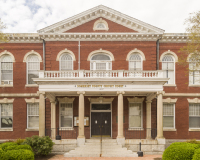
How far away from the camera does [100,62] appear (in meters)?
20.6

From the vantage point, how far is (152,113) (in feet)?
65.7

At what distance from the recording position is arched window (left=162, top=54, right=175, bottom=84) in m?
21.0

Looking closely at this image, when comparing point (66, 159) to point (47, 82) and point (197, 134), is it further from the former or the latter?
point (197, 134)

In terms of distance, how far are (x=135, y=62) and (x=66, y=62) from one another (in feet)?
20.6

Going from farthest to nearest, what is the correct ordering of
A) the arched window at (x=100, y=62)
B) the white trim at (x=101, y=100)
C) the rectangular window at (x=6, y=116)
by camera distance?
the rectangular window at (x=6, y=116) < the arched window at (x=100, y=62) < the white trim at (x=101, y=100)

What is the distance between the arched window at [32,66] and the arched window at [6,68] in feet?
5.26

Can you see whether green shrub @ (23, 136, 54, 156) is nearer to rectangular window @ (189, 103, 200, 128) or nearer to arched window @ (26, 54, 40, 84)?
arched window @ (26, 54, 40, 84)

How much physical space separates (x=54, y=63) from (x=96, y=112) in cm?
582

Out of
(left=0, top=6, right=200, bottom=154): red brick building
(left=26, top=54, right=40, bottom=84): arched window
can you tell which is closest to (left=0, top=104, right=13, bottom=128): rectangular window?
(left=0, top=6, right=200, bottom=154): red brick building

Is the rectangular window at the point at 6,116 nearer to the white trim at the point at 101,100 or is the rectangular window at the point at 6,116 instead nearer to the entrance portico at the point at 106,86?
the entrance portico at the point at 106,86

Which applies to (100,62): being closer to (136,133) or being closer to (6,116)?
(136,133)

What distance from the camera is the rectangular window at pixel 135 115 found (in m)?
20.2

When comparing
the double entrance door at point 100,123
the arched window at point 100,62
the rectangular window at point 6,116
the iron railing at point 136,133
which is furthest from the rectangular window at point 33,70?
the iron railing at point 136,133

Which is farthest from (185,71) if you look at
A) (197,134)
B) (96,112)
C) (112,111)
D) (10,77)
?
(10,77)
